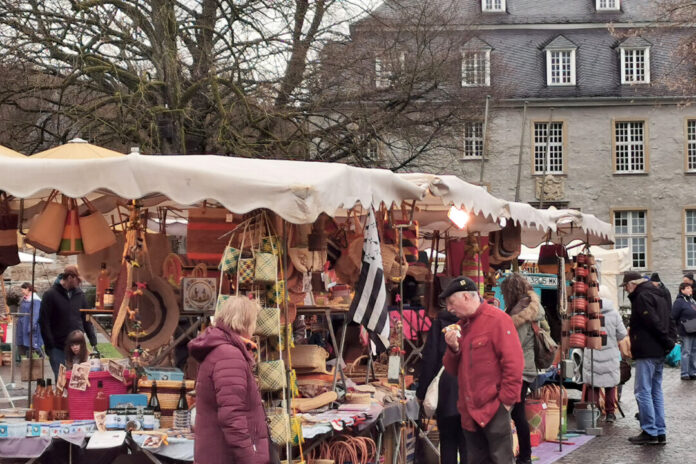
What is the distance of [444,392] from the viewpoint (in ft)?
28.6

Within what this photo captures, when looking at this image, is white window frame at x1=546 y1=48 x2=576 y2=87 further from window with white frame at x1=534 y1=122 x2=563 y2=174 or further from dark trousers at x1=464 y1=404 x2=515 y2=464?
dark trousers at x1=464 y1=404 x2=515 y2=464

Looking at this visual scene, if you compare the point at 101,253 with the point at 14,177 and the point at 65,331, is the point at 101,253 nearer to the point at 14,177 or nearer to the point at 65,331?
the point at 14,177

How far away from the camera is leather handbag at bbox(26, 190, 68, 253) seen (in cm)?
834

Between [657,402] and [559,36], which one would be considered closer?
[657,402]

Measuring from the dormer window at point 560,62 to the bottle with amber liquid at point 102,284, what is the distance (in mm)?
39829

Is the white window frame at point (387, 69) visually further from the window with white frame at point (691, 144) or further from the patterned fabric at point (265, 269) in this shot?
the window with white frame at point (691, 144)

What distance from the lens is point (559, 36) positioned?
4766 cm

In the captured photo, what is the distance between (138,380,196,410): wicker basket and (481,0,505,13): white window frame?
4221 centimetres

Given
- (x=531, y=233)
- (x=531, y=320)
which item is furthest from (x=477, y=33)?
(x=531, y=320)

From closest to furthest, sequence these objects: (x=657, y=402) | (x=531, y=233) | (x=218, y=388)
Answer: (x=218, y=388) → (x=657, y=402) → (x=531, y=233)

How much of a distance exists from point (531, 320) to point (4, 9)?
1343cm

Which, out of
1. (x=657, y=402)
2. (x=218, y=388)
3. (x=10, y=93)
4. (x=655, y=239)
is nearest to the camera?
(x=218, y=388)

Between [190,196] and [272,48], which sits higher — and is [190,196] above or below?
below

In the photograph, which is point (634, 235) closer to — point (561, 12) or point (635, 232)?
point (635, 232)
